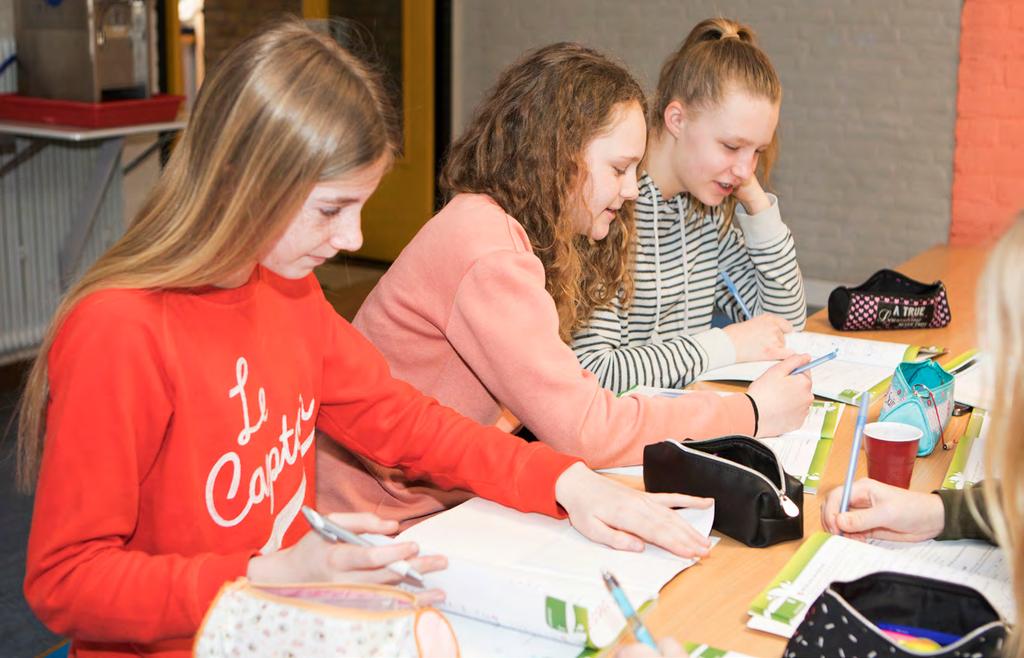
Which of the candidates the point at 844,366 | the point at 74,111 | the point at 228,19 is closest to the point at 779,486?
the point at 844,366

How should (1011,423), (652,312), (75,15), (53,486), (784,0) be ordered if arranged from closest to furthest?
(1011,423) → (53,486) → (652,312) → (75,15) → (784,0)

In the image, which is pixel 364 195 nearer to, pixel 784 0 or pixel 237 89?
pixel 237 89

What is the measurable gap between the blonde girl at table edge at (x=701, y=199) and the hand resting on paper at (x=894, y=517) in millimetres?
652

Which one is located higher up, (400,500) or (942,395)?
(942,395)

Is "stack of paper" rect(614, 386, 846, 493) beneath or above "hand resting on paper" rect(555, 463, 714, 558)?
beneath

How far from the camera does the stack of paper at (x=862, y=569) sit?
112cm

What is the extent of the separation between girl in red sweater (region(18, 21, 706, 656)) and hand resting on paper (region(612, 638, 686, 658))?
0.65ft

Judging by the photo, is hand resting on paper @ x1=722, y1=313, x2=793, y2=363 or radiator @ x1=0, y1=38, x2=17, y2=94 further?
radiator @ x1=0, y1=38, x2=17, y2=94

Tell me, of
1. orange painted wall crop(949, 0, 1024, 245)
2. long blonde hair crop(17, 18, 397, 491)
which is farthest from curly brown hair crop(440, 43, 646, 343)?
orange painted wall crop(949, 0, 1024, 245)

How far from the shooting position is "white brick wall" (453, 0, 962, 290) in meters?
4.63

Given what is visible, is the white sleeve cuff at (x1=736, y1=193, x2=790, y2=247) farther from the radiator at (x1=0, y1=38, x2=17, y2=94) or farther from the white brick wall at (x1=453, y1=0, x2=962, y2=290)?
the white brick wall at (x1=453, y1=0, x2=962, y2=290)

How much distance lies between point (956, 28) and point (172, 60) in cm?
310

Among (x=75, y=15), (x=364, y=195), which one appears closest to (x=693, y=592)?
(x=364, y=195)

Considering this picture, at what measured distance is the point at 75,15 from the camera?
363 cm
